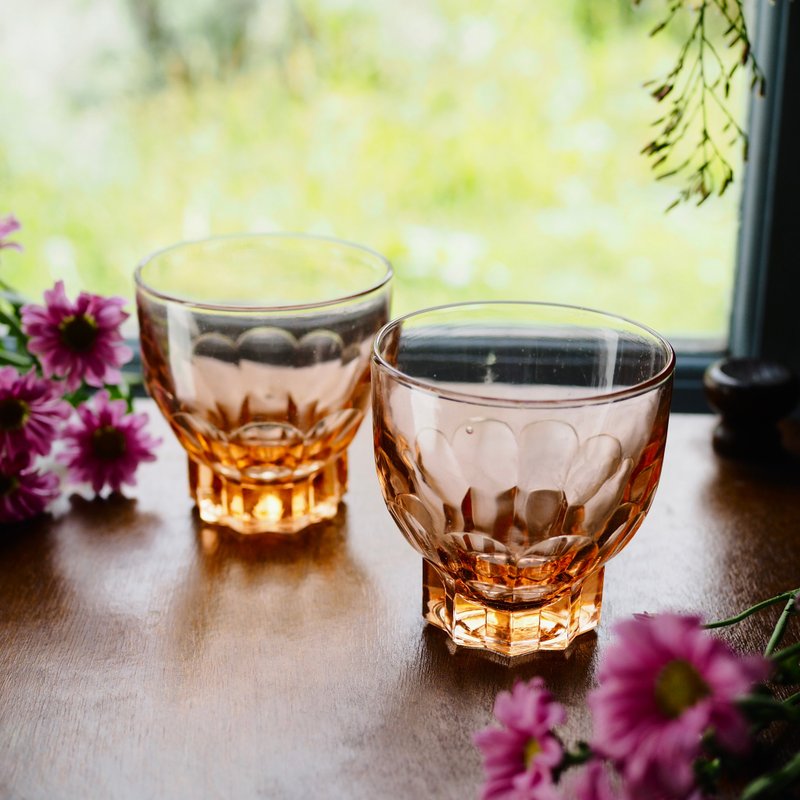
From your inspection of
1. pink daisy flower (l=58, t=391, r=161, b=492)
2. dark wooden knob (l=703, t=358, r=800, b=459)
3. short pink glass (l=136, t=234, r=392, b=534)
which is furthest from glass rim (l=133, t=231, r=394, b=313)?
dark wooden knob (l=703, t=358, r=800, b=459)

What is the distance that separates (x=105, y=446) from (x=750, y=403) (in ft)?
1.83

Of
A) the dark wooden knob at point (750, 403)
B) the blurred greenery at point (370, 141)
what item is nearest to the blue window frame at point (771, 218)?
the blurred greenery at point (370, 141)

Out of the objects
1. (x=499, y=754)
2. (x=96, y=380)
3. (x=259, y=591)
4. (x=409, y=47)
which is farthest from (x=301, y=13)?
(x=499, y=754)

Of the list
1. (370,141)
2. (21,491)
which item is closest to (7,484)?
(21,491)

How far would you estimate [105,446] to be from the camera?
905 millimetres

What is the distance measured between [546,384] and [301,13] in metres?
0.77

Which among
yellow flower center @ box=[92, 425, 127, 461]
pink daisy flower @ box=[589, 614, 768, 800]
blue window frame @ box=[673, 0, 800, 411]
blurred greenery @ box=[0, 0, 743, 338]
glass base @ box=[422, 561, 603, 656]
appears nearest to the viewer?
pink daisy flower @ box=[589, 614, 768, 800]

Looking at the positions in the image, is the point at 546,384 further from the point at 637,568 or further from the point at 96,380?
the point at 96,380

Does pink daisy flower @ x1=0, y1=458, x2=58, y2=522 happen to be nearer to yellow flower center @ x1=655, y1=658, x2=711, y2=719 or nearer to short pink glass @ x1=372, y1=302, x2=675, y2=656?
short pink glass @ x1=372, y1=302, x2=675, y2=656

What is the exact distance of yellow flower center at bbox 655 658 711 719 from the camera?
43 cm

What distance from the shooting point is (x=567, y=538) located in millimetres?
653

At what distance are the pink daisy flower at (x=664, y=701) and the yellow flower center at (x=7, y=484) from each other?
56 centimetres

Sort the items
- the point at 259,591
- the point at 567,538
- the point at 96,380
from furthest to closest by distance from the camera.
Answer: the point at 96,380, the point at 259,591, the point at 567,538

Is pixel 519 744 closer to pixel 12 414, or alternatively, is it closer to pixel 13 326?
pixel 12 414
